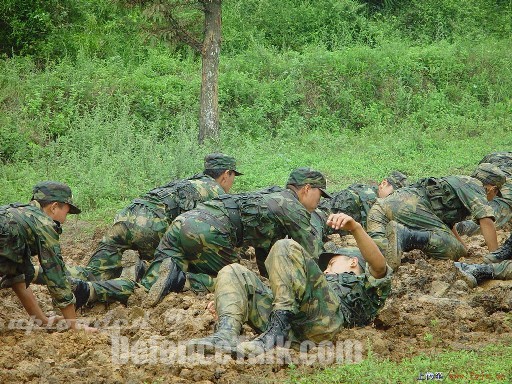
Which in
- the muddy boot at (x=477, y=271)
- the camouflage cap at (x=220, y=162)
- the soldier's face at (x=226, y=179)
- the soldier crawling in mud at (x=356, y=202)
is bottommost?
Result: the soldier crawling in mud at (x=356, y=202)

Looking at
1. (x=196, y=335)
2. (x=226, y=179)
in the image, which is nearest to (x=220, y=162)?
(x=226, y=179)

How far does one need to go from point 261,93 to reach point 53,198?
10721mm

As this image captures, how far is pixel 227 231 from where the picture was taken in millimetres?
8359

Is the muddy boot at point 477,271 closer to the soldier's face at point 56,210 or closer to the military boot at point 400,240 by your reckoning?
the military boot at point 400,240

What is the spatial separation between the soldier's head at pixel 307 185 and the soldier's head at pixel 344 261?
1.10m

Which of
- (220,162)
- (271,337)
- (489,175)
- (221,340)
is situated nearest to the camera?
(221,340)

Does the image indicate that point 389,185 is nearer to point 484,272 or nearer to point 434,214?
point 434,214

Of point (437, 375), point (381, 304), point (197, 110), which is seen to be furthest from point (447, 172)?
point (437, 375)

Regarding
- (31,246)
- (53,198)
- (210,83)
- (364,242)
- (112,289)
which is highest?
(364,242)

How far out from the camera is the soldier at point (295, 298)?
19.8 feet

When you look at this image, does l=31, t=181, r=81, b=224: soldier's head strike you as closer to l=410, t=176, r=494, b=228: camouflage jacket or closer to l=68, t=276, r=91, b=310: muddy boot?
l=68, t=276, r=91, b=310: muddy boot

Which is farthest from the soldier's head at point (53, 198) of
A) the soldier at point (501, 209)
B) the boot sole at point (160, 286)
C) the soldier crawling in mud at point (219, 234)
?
the soldier at point (501, 209)

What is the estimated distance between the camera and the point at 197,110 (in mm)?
16953

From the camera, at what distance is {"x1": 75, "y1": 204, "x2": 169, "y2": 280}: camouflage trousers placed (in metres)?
9.10
